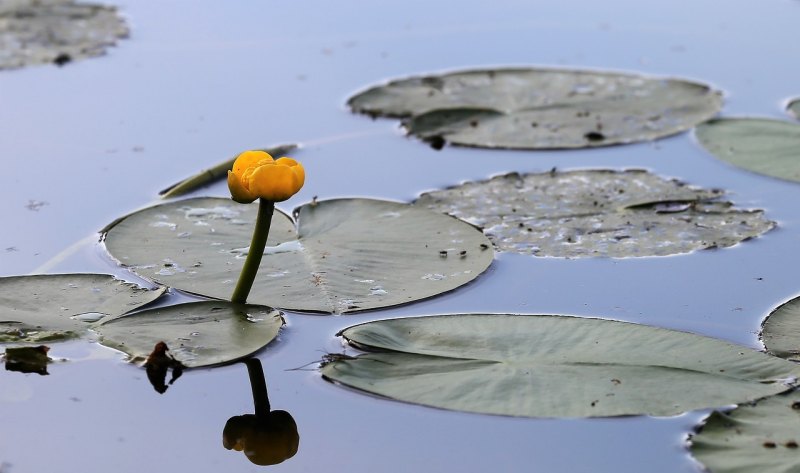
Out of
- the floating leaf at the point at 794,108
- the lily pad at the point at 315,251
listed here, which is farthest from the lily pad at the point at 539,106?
the lily pad at the point at 315,251

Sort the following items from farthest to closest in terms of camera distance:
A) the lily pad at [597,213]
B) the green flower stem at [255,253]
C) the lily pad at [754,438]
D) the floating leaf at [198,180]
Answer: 1. the floating leaf at [198,180]
2. the lily pad at [597,213]
3. the green flower stem at [255,253]
4. the lily pad at [754,438]

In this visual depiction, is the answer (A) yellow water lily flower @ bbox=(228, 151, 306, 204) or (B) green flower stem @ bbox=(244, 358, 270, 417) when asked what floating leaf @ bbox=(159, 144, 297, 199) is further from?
(B) green flower stem @ bbox=(244, 358, 270, 417)

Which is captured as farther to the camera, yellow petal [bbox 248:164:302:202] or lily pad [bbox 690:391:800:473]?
yellow petal [bbox 248:164:302:202]

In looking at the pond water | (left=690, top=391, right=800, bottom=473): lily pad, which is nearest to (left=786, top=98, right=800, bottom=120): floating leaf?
the pond water

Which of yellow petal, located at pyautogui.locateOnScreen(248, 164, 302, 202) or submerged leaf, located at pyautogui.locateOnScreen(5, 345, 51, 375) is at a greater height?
yellow petal, located at pyautogui.locateOnScreen(248, 164, 302, 202)

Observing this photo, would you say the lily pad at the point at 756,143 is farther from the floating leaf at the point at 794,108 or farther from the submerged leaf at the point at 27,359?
the submerged leaf at the point at 27,359

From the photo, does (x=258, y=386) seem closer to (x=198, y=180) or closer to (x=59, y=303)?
(x=59, y=303)

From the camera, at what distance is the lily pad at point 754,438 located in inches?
84.8

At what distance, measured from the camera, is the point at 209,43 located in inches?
215

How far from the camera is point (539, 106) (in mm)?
4453

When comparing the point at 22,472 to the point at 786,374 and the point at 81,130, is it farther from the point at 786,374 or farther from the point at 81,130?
the point at 81,130

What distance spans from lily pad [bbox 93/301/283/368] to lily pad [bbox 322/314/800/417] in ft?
0.67

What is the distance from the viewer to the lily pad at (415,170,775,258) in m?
3.28

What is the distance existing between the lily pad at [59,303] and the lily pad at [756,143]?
211cm
